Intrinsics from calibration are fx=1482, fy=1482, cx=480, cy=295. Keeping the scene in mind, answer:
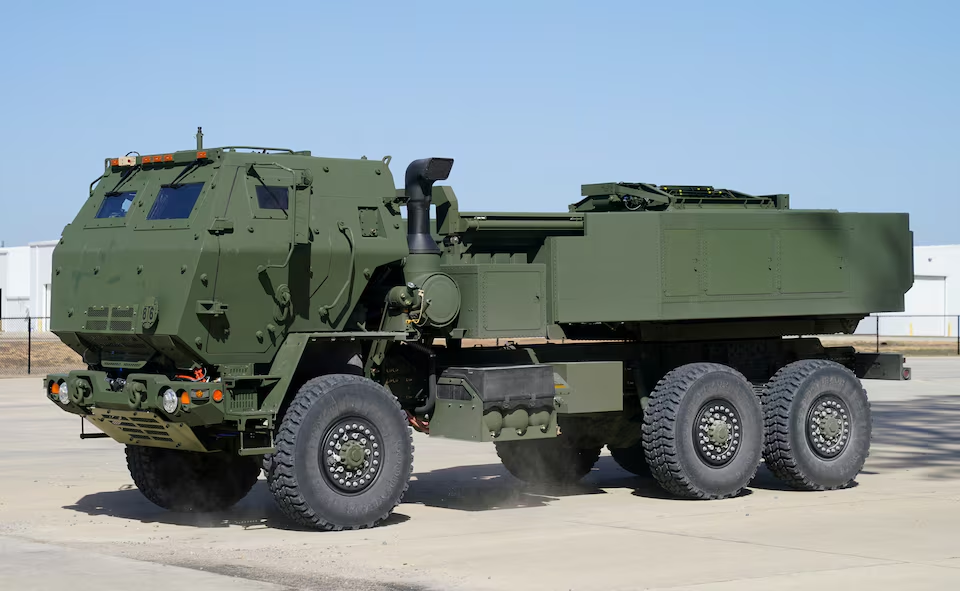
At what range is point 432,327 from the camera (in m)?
13.6

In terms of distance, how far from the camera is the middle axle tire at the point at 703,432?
14336 millimetres

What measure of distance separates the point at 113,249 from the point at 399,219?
8.37 ft

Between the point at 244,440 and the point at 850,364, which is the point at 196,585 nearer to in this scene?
the point at 244,440

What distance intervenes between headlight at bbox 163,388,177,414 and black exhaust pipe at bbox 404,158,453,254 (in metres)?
2.70

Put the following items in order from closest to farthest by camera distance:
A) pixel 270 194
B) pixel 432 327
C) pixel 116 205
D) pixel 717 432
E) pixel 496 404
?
pixel 270 194
pixel 116 205
pixel 496 404
pixel 432 327
pixel 717 432

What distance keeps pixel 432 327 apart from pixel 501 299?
0.72 metres

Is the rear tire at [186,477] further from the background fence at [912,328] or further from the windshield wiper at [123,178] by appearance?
the background fence at [912,328]

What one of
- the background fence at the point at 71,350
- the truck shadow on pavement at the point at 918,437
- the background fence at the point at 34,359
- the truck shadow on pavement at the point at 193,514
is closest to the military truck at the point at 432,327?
the truck shadow on pavement at the point at 193,514

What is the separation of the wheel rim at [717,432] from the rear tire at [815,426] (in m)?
0.66

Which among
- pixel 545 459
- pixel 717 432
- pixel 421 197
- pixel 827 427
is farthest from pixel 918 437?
pixel 421 197

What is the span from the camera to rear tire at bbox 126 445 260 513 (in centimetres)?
1366

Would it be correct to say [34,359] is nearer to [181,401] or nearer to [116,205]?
[116,205]

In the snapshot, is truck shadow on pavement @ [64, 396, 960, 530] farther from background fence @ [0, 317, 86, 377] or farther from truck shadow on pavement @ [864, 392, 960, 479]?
background fence @ [0, 317, 86, 377]

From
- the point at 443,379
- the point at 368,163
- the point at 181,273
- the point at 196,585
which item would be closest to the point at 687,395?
the point at 443,379
